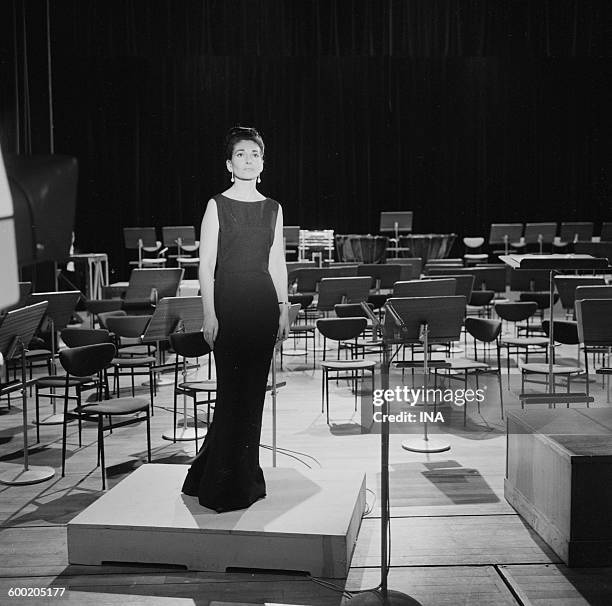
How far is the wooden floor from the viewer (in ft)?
10.8

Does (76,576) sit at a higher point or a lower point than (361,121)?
lower

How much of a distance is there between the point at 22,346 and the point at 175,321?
4.50 ft

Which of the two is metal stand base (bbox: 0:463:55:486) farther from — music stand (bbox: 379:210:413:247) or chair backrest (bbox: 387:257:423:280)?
music stand (bbox: 379:210:413:247)

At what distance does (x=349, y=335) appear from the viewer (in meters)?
6.72

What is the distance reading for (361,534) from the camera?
3.96 m

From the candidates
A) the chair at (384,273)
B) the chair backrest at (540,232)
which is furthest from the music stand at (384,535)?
the chair backrest at (540,232)

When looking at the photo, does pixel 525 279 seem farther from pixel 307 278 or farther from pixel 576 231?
pixel 576 231

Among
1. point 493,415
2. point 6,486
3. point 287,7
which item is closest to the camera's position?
point 6,486

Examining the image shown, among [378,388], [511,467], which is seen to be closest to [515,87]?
[378,388]

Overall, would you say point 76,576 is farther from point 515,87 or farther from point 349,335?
point 515,87

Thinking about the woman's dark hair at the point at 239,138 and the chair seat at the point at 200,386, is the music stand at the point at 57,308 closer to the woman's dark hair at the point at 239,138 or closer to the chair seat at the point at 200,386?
the chair seat at the point at 200,386

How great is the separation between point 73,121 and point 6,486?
11.4 m

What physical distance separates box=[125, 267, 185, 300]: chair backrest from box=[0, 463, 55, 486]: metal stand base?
10.3 ft

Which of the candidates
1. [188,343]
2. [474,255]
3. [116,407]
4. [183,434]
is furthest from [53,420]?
[474,255]
